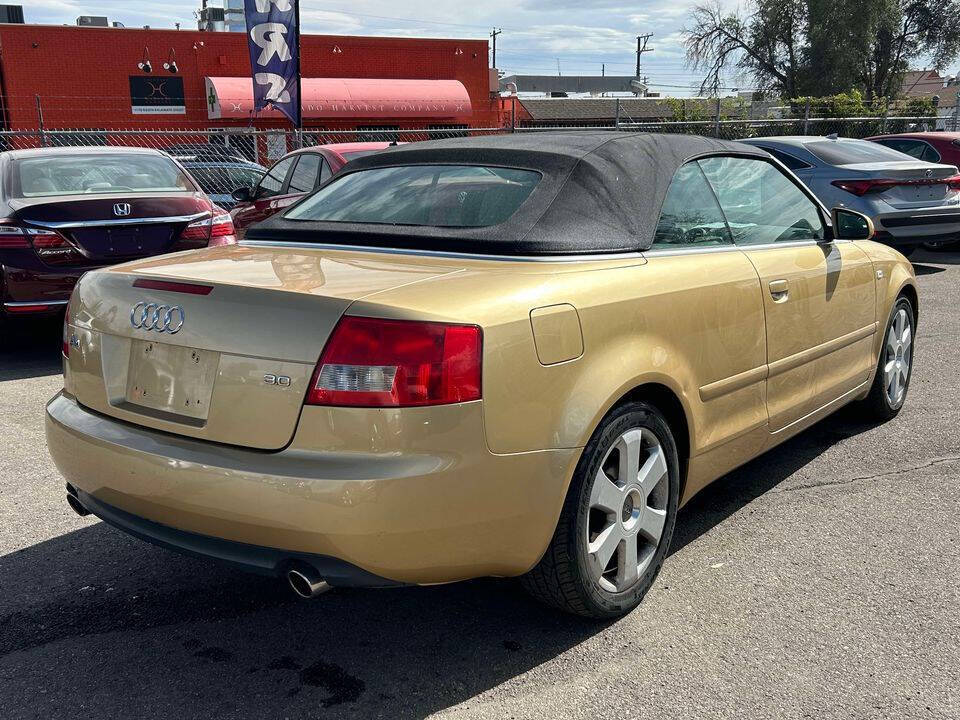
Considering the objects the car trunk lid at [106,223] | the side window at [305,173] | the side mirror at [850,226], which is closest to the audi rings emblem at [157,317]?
→ the side mirror at [850,226]

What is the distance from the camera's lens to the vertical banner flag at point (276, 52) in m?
14.8

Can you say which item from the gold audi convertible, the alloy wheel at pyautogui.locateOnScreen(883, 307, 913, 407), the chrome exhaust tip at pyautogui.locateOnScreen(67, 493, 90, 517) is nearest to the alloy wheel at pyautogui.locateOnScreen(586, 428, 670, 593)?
the gold audi convertible

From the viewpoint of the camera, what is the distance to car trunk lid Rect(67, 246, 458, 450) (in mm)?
2535

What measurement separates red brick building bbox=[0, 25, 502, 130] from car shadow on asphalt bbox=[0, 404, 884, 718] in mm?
27431

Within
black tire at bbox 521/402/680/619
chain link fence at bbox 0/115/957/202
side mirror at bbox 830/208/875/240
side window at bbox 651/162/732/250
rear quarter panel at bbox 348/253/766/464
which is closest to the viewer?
rear quarter panel at bbox 348/253/766/464

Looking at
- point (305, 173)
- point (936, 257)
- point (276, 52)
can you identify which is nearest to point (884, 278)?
point (305, 173)

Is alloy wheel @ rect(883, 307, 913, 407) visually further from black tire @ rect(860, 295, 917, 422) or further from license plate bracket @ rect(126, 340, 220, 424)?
license plate bracket @ rect(126, 340, 220, 424)

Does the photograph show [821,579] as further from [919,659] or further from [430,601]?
[430,601]

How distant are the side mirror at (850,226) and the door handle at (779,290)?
0.88 meters

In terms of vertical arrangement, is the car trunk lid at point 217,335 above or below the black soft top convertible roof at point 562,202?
below

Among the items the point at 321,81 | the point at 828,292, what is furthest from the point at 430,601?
the point at 321,81

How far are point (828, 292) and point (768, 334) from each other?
668 millimetres

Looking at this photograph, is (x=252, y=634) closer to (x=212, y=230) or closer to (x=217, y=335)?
(x=217, y=335)

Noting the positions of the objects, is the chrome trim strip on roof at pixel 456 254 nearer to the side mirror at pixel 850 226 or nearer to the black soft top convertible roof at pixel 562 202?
the black soft top convertible roof at pixel 562 202
